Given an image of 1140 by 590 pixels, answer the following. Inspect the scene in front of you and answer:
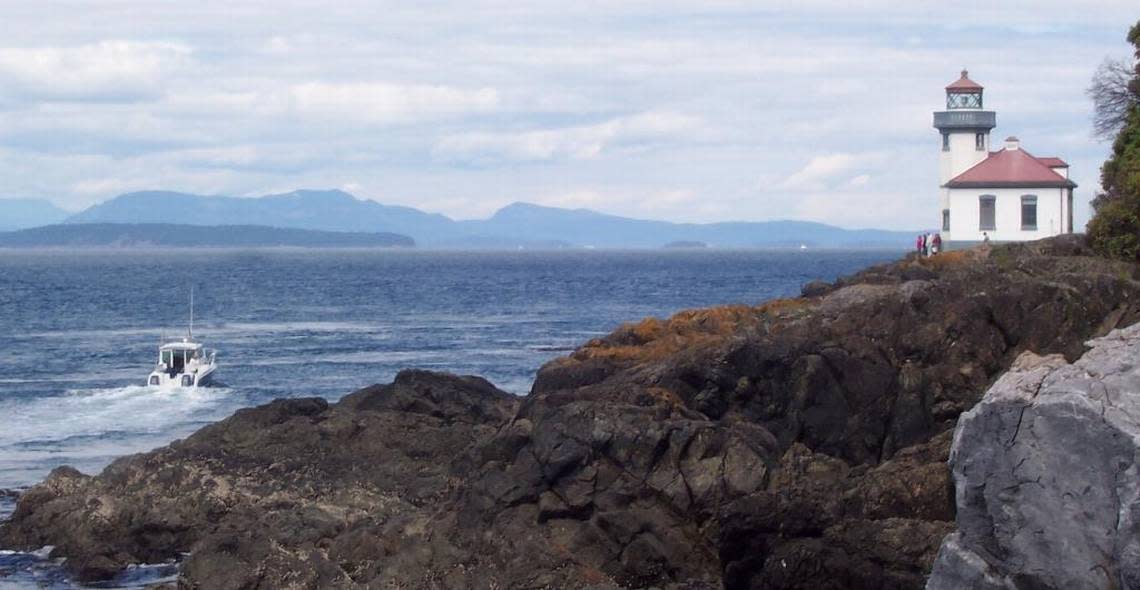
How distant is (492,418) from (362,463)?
3856mm

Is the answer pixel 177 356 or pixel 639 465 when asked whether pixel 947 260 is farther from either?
pixel 177 356

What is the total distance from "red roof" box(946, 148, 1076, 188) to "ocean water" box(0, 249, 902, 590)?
47.3ft

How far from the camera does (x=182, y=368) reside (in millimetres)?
42656

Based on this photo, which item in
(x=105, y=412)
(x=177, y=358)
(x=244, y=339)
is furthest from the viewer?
(x=244, y=339)

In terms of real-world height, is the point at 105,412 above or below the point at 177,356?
below

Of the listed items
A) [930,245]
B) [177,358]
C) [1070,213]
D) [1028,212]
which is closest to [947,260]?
[930,245]

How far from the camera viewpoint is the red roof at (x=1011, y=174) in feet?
164

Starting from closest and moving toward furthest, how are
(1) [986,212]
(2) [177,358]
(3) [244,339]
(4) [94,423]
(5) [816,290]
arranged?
(4) [94,423] < (5) [816,290] < (2) [177,358] < (1) [986,212] < (3) [244,339]

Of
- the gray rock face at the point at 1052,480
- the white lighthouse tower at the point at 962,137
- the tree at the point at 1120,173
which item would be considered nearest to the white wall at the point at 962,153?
the white lighthouse tower at the point at 962,137

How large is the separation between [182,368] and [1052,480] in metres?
34.7

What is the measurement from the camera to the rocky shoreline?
16797mm

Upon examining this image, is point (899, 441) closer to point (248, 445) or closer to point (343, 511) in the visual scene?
point (343, 511)

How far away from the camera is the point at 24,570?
21141 millimetres

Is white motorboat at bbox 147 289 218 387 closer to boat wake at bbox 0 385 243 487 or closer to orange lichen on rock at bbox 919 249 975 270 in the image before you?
boat wake at bbox 0 385 243 487
